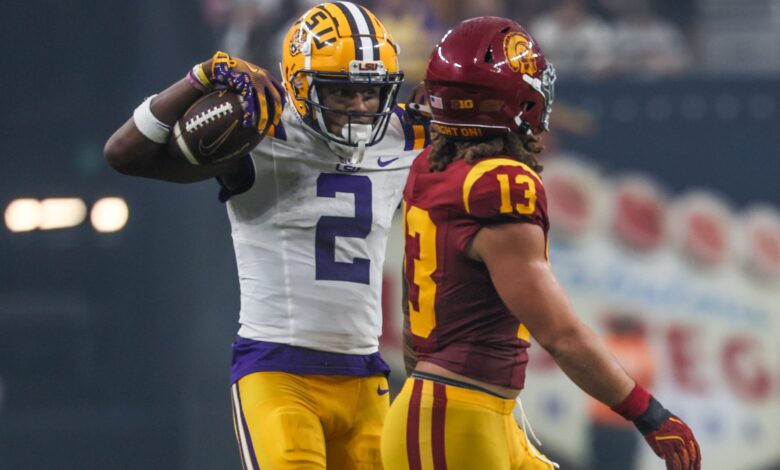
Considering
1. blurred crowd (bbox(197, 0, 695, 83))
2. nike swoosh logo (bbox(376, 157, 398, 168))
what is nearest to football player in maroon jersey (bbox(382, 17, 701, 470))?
nike swoosh logo (bbox(376, 157, 398, 168))

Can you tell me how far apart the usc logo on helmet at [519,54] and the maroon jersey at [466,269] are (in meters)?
0.20

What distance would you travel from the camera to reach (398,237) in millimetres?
5023

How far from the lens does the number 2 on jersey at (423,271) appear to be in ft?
7.57

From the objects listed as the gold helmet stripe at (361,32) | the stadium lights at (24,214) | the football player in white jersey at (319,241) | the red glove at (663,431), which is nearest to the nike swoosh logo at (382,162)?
the football player in white jersey at (319,241)

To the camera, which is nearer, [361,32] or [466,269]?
[466,269]

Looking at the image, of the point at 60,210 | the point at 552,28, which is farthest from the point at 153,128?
the point at 552,28

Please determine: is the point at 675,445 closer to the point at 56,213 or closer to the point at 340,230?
the point at 340,230

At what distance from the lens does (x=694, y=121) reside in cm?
522

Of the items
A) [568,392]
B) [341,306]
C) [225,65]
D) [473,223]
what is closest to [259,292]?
[341,306]

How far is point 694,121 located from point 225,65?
3098 mm

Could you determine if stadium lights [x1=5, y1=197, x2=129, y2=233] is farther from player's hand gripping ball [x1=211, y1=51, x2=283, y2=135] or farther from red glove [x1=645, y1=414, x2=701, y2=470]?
red glove [x1=645, y1=414, x2=701, y2=470]

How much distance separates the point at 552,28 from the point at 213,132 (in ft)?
10.0

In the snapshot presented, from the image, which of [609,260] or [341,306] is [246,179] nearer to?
[341,306]

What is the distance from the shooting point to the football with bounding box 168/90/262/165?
2490 mm
